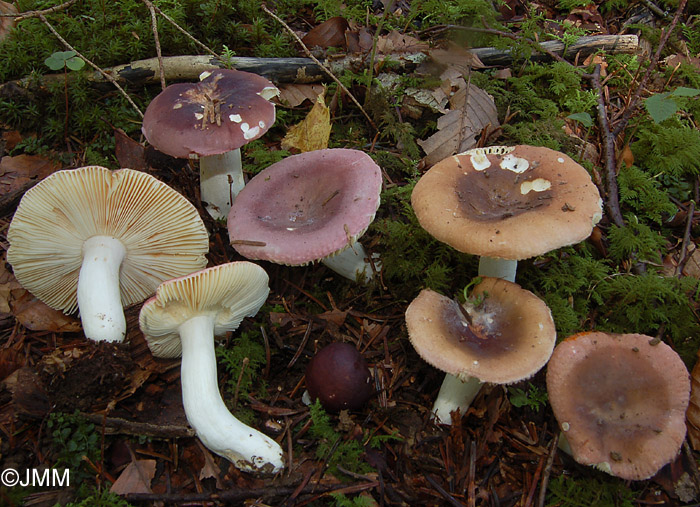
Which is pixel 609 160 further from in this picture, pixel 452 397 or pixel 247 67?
pixel 247 67

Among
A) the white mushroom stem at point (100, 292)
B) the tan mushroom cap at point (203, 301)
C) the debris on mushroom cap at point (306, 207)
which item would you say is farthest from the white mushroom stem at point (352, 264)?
the white mushroom stem at point (100, 292)

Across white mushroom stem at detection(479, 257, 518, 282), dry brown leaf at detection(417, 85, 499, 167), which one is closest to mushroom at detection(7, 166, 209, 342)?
white mushroom stem at detection(479, 257, 518, 282)

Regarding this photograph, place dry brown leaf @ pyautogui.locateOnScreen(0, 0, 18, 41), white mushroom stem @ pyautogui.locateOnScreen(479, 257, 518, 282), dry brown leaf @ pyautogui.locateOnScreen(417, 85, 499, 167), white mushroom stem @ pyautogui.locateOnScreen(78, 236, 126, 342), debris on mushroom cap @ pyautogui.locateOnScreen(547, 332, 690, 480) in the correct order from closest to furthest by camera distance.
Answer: debris on mushroom cap @ pyautogui.locateOnScreen(547, 332, 690, 480)
white mushroom stem @ pyautogui.locateOnScreen(78, 236, 126, 342)
white mushroom stem @ pyautogui.locateOnScreen(479, 257, 518, 282)
dry brown leaf @ pyautogui.locateOnScreen(417, 85, 499, 167)
dry brown leaf @ pyautogui.locateOnScreen(0, 0, 18, 41)

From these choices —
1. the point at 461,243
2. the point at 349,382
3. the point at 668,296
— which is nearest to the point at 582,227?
the point at 461,243

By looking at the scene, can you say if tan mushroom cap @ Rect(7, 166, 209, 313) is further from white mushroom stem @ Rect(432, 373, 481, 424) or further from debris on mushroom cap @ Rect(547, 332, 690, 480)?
debris on mushroom cap @ Rect(547, 332, 690, 480)

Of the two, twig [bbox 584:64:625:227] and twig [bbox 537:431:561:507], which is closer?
twig [bbox 537:431:561:507]
